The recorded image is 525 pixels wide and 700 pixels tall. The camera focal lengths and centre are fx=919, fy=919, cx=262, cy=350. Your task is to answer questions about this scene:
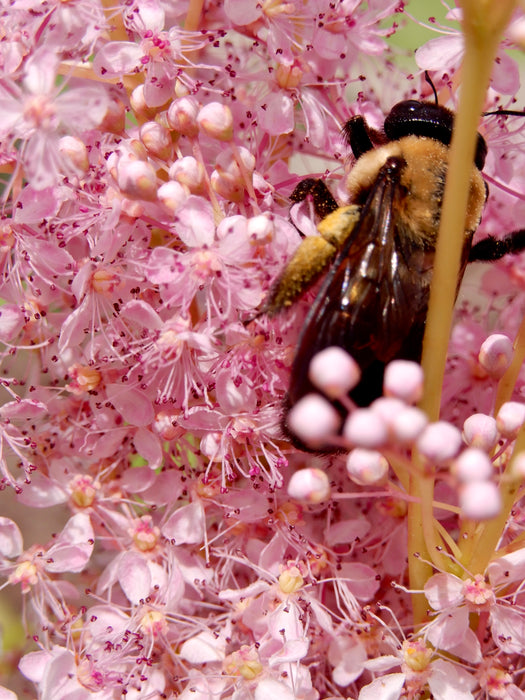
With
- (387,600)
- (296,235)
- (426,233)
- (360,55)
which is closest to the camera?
(426,233)

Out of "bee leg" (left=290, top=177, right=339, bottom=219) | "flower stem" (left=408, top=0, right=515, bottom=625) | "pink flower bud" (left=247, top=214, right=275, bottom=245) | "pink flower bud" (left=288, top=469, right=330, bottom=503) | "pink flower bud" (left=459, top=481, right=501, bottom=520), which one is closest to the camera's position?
"pink flower bud" (left=459, top=481, right=501, bottom=520)

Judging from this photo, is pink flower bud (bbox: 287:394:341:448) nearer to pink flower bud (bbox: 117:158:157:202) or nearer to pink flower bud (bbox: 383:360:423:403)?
pink flower bud (bbox: 383:360:423:403)

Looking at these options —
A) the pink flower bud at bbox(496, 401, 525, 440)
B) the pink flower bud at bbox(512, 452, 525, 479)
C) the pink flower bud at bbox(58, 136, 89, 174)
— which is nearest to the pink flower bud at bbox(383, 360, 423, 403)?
the pink flower bud at bbox(512, 452, 525, 479)

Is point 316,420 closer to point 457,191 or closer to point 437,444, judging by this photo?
point 437,444

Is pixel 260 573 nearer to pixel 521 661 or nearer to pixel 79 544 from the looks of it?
pixel 79 544

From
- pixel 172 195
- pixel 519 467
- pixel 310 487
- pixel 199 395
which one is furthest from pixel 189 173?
pixel 519 467

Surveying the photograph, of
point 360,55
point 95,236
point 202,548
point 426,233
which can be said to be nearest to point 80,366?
point 95,236

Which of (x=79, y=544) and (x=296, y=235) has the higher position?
(x=296, y=235)
